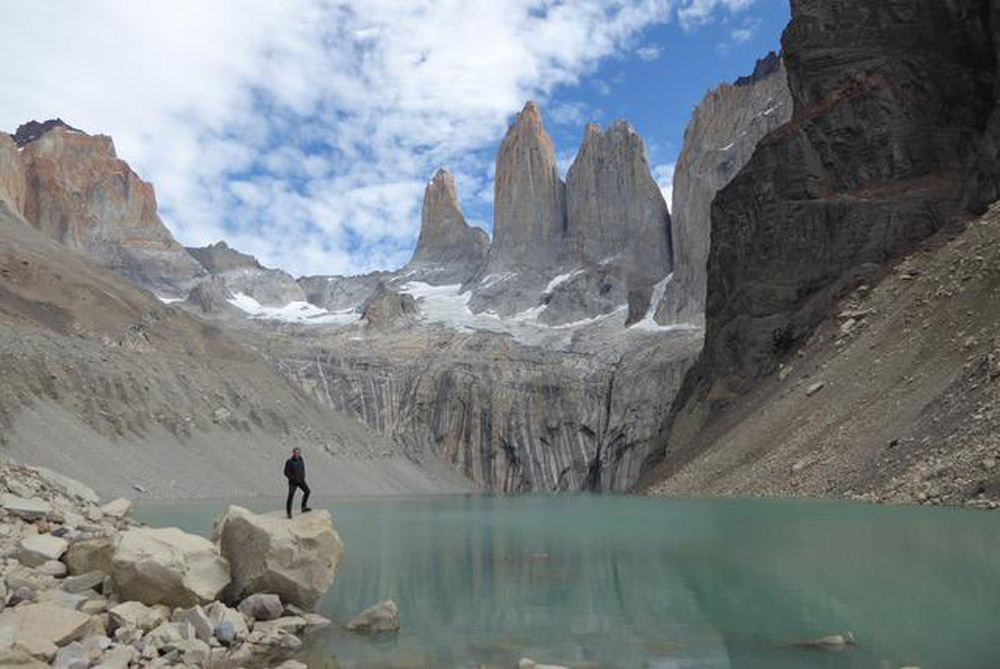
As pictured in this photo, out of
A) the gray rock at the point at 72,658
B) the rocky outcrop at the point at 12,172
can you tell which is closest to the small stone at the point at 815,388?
the gray rock at the point at 72,658

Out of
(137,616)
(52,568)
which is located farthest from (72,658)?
(52,568)

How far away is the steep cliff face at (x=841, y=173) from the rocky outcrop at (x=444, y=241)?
123m

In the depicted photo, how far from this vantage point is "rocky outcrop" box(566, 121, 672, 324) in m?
143

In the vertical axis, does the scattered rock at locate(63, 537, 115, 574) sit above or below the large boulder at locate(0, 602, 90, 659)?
above

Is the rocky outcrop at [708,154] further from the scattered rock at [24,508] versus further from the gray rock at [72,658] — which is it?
the gray rock at [72,658]

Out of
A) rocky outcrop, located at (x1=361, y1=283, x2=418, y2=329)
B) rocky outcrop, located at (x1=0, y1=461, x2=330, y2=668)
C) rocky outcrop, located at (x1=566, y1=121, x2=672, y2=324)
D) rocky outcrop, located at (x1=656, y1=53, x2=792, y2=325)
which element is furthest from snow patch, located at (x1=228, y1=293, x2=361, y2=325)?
rocky outcrop, located at (x1=0, y1=461, x2=330, y2=668)

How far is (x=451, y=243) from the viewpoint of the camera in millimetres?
195000

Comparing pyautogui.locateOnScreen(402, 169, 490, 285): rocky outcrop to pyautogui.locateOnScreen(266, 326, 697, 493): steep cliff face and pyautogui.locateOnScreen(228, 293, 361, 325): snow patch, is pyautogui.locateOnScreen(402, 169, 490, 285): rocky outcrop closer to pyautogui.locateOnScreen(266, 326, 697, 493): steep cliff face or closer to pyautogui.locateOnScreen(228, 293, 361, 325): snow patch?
pyautogui.locateOnScreen(228, 293, 361, 325): snow patch

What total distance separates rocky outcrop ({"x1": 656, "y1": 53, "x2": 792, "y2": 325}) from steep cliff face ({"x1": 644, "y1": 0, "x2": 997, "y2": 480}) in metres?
49.5

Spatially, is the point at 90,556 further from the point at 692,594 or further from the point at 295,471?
the point at 692,594

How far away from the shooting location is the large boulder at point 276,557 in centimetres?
1291

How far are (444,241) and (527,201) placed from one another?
129 feet

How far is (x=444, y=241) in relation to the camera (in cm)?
19638

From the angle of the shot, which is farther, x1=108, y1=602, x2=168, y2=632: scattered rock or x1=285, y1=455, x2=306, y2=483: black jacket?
x1=285, y1=455, x2=306, y2=483: black jacket
